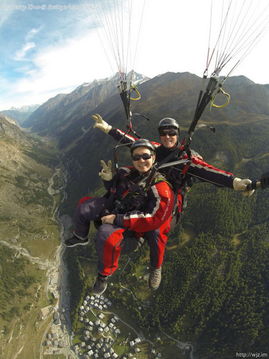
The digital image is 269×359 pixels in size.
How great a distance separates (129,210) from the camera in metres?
6.74

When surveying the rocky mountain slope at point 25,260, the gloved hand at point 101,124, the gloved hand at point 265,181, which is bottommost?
the rocky mountain slope at point 25,260

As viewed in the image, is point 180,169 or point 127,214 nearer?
point 127,214

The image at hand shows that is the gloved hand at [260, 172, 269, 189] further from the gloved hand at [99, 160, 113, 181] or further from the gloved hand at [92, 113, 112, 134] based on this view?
the gloved hand at [92, 113, 112, 134]

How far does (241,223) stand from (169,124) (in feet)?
388

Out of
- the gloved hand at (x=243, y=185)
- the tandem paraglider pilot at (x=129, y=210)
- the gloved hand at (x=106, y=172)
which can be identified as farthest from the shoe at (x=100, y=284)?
the gloved hand at (x=243, y=185)

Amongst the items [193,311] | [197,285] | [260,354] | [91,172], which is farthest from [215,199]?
[91,172]

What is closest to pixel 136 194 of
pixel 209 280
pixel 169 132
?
pixel 169 132

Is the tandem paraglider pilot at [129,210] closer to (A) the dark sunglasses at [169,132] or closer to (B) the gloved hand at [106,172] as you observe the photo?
(B) the gloved hand at [106,172]

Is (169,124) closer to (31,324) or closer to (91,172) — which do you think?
(31,324)

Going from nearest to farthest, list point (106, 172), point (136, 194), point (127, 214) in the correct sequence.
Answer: point (127, 214), point (136, 194), point (106, 172)

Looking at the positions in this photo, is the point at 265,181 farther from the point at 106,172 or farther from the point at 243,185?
the point at 106,172

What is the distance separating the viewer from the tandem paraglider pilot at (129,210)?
6078mm

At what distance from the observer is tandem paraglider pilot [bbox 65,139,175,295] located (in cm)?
608

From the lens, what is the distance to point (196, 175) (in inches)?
294
